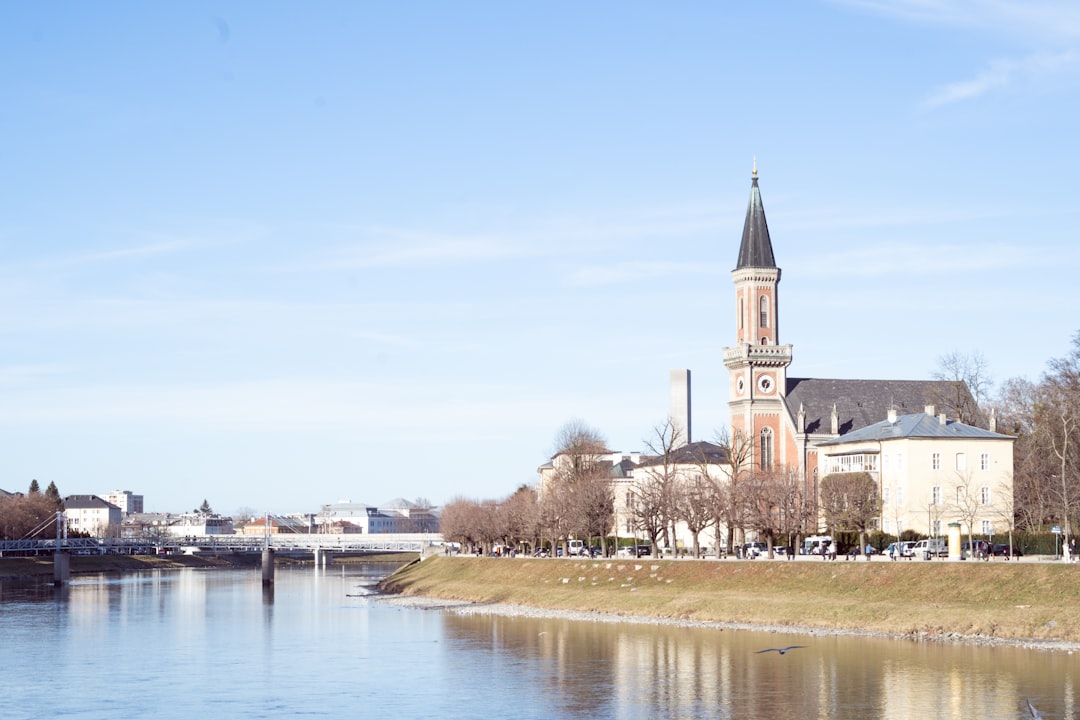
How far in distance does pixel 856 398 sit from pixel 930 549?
47.1m

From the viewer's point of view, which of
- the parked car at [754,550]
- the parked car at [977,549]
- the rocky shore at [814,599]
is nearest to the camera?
the rocky shore at [814,599]

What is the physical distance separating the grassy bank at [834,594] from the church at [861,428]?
71.7 ft

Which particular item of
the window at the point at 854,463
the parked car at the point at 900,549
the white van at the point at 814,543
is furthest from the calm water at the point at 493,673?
the window at the point at 854,463

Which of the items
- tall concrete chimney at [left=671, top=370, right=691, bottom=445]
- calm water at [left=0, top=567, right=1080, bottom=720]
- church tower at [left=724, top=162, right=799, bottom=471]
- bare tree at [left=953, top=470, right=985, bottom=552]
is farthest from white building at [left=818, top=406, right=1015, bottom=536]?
tall concrete chimney at [left=671, top=370, right=691, bottom=445]

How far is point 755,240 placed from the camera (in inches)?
5699

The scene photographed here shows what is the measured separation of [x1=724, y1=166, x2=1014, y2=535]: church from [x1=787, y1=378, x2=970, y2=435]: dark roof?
4.1 inches

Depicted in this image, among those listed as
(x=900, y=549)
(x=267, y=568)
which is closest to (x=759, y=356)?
(x=900, y=549)

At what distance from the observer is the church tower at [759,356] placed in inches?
5443

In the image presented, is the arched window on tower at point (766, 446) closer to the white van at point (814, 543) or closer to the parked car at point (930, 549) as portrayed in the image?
the white van at point (814, 543)

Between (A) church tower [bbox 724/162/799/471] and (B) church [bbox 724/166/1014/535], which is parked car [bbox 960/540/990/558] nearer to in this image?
(B) church [bbox 724/166/1014/535]

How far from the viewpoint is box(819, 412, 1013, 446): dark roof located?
112 meters

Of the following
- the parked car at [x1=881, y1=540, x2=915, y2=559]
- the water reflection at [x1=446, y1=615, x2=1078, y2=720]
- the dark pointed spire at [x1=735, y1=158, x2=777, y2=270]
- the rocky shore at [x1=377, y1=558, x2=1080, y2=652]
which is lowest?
the water reflection at [x1=446, y1=615, x2=1078, y2=720]

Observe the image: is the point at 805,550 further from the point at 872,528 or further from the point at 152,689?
the point at 152,689

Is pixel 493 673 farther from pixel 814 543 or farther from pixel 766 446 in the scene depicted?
pixel 766 446
